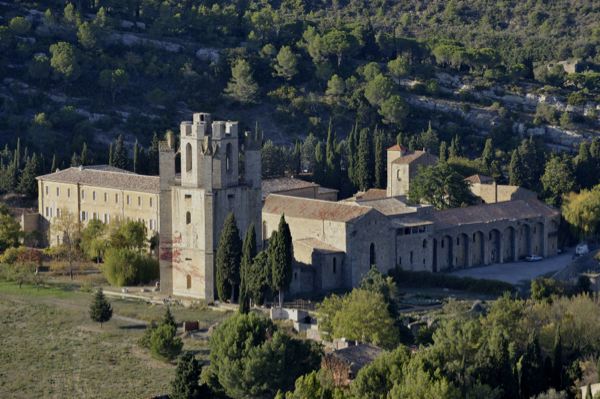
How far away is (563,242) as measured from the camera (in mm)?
73750

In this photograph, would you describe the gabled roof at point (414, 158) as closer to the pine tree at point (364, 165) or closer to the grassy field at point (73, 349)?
the pine tree at point (364, 165)

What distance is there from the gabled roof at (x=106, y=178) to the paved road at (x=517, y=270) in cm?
1374

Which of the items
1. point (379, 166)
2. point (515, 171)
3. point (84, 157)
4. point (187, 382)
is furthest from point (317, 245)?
point (515, 171)

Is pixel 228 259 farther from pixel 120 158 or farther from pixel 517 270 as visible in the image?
pixel 120 158

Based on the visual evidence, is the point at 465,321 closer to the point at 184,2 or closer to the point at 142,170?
the point at 142,170

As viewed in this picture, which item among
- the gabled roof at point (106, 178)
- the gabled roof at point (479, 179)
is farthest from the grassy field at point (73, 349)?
the gabled roof at point (479, 179)

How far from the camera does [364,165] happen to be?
79.9 metres

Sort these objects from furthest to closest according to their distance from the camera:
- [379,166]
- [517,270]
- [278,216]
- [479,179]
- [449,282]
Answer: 1. [379,166]
2. [479,179]
3. [517,270]
4. [278,216]
5. [449,282]

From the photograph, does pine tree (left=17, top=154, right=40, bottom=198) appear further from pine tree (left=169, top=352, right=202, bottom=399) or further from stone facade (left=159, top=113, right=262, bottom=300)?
pine tree (left=169, top=352, right=202, bottom=399)

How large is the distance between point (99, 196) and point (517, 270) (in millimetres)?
18690

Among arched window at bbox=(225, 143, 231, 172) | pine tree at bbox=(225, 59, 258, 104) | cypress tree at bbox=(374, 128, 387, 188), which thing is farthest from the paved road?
pine tree at bbox=(225, 59, 258, 104)

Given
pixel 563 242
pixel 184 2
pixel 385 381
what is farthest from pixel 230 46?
pixel 385 381

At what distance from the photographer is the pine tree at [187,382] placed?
155 ft

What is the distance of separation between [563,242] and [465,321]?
70.6ft
